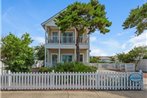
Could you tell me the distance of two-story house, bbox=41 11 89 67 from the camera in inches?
1236

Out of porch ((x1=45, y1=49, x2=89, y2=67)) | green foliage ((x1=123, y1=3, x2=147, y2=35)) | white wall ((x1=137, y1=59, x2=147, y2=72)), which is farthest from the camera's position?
white wall ((x1=137, y1=59, x2=147, y2=72))

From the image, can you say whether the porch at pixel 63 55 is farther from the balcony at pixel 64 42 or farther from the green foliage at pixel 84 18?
the green foliage at pixel 84 18

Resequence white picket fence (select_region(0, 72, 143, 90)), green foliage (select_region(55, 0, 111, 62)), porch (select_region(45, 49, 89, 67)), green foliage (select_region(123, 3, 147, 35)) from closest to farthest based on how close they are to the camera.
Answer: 1. white picket fence (select_region(0, 72, 143, 90))
2. green foliage (select_region(123, 3, 147, 35))
3. green foliage (select_region(55, 0, 111, 62))
4. porch (select_region(45, 49, 89, 67))

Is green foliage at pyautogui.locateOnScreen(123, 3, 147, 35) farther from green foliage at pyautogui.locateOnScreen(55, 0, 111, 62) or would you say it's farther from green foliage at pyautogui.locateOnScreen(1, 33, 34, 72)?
green foliage at pyautogui.locateOnScreen(1, 33, 34, 72)

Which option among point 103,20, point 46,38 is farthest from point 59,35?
point 103,20

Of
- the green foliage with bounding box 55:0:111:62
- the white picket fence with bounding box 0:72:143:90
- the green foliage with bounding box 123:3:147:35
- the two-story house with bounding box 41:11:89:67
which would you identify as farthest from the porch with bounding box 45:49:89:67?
the white picket fence with bounding box 0:72:143:90

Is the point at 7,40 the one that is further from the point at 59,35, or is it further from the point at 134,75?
the point at 59,35

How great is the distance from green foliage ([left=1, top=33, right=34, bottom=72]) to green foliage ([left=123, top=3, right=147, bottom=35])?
7.35 metres

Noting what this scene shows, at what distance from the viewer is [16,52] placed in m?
16.6

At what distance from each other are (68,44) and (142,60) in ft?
47.1

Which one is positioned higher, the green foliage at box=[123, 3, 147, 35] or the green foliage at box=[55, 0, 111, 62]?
the green foliage at box=[55, 0, 111, 62]

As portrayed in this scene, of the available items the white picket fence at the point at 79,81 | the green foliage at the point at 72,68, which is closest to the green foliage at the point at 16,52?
the green foliage at the point at 72,68

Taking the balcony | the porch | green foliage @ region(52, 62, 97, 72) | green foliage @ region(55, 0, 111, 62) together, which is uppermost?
green foliage @ region(55, 0, 111, 62)

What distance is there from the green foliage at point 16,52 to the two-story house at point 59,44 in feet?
45.8
